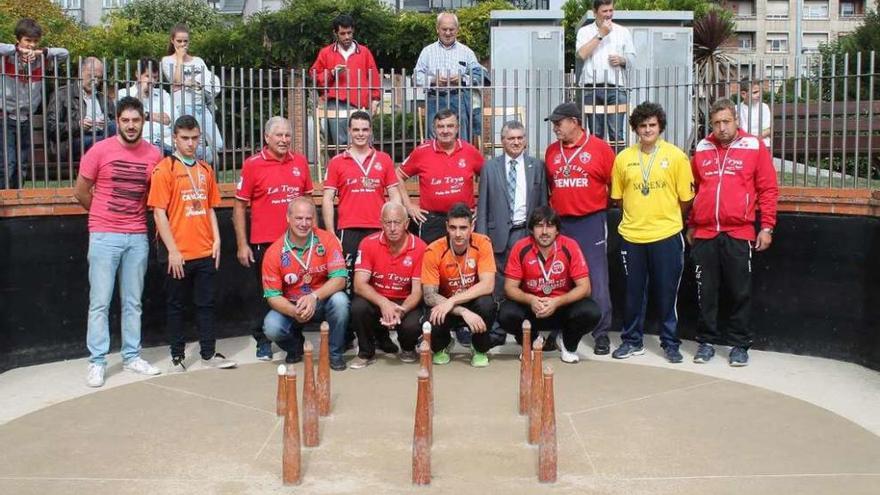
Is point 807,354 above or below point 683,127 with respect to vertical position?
below

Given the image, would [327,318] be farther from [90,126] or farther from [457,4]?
[457,4]

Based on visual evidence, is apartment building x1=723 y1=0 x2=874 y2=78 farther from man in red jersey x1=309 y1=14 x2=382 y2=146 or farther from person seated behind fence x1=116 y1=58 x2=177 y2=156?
person seated behind fence x1=116 y1=58 x2=177 y2=156

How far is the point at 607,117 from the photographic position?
1119cm

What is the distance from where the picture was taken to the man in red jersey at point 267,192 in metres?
9.30

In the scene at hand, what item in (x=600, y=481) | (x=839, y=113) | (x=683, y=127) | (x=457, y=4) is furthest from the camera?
(x=457, y=4)

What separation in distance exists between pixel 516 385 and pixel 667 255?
1976 millimetres

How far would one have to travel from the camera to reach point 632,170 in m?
9.14

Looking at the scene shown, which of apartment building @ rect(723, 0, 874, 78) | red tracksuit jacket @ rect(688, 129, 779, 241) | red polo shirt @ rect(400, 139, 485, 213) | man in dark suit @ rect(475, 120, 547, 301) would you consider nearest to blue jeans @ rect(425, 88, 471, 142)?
red polo shirt @ rect(400, 139, 485, 213)

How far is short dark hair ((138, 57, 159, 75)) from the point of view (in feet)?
32.4

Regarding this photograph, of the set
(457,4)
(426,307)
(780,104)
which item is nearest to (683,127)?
(780,104)

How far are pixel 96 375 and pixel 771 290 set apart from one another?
6.11 metres

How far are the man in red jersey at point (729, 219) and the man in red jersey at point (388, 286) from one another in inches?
99.7

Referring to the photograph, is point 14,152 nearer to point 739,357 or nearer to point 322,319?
point 322,319

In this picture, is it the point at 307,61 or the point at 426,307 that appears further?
the point at 307,61
